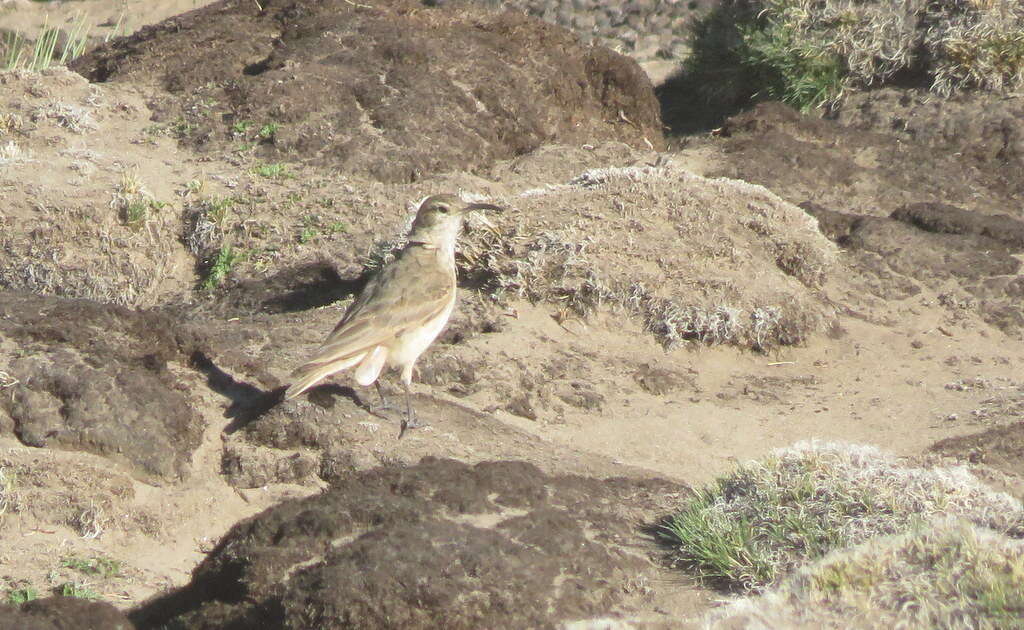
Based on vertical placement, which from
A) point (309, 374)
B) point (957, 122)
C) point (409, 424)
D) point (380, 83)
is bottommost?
point (409, 424)

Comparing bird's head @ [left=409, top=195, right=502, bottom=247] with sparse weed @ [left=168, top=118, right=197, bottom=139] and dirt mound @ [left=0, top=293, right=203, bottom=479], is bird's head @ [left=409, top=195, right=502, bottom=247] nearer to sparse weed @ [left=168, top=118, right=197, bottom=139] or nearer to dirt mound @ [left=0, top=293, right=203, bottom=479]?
dirt mound @ [left=0, top=293, right=203, bottom=479]

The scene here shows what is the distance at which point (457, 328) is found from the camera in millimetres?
8430

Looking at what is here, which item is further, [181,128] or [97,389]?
[181,128]

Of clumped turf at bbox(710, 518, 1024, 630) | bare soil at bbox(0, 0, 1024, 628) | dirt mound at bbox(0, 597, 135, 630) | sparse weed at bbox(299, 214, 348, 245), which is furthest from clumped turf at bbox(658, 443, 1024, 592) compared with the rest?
sparse weed at bbox(299, 214, 348, 245)

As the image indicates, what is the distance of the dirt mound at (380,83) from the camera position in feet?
35.2

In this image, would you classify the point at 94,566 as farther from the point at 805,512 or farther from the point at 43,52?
the point at 43,52

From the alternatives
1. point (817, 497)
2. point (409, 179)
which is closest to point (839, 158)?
point (409, 179)

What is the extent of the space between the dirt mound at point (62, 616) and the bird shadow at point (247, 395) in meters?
1.64

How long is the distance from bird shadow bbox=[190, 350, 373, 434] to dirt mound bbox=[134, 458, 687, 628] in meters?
0.79

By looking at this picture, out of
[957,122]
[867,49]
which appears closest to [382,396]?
[957,122]

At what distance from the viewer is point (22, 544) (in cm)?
561

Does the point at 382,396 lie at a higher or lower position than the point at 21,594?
higher

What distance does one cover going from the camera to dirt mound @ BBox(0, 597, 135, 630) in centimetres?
471

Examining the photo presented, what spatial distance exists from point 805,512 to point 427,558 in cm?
177
